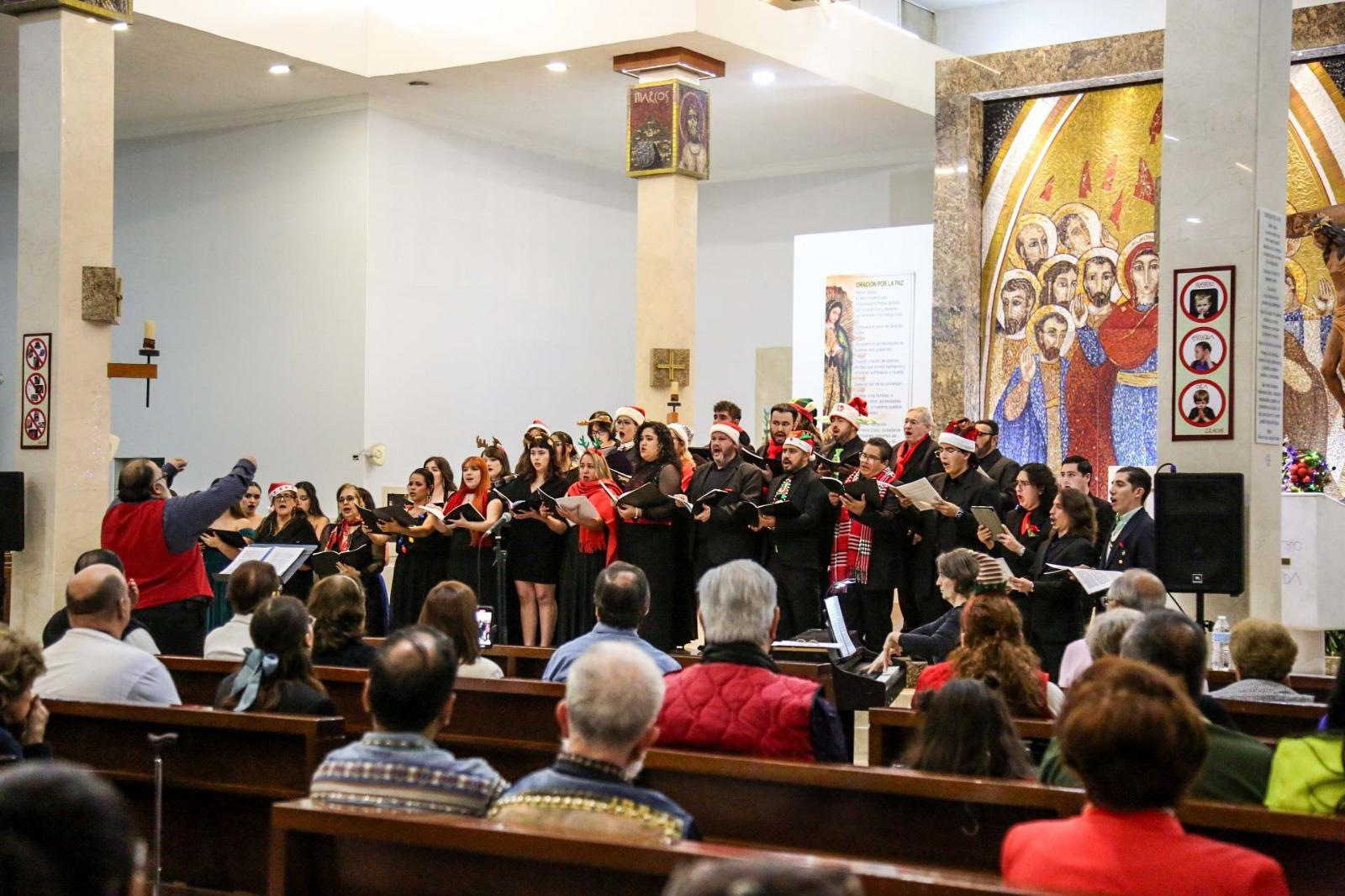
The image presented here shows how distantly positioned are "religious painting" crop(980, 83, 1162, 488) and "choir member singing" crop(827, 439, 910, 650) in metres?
4.59

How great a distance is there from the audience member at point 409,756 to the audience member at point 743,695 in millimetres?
1043

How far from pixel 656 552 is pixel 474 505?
118 centimetres

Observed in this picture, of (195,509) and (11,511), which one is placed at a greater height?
(195,509)

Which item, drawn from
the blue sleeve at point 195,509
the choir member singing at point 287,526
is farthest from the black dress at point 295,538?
the blue sleeve at point 195,509

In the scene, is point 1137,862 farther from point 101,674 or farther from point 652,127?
point 652,127

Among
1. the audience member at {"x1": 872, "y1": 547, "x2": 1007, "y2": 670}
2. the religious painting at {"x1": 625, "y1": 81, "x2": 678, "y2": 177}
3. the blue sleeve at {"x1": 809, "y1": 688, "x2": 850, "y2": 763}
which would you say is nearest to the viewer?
the blue sleeve at {"x1": 809, "y1": 688, "x2": 850, "y2": 763}

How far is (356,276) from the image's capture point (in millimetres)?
14664

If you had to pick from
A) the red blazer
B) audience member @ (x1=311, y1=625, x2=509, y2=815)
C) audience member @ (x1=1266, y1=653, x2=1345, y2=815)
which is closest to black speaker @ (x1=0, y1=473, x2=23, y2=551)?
audience member @ (x1=311, y1=625, x2=509, y2=815)

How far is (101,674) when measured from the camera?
4430 millimetres

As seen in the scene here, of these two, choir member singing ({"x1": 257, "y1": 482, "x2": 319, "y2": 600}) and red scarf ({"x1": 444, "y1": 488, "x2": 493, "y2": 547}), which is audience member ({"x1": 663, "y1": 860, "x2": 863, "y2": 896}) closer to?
red scarf ({"x1": 444, "y1": 488, "x2": 493, "y2": 547})

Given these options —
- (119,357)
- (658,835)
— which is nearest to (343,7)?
(119,357)

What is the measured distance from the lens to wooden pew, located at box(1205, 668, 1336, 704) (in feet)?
16.7

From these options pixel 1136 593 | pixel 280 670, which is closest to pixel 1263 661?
pixel 1136 593

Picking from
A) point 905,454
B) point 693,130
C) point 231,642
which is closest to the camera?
point 231,642
